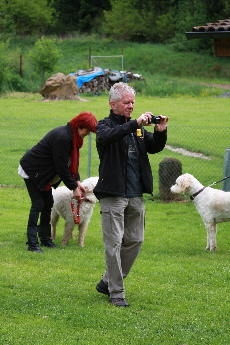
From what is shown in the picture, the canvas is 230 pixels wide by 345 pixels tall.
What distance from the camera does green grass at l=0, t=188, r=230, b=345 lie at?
4586 mm

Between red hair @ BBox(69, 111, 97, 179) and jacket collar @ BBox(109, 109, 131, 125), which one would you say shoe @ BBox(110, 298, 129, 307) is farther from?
red hair @ BBox(69, 111, 97, 179)

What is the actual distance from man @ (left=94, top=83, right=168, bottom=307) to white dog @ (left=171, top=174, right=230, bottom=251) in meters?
3.16

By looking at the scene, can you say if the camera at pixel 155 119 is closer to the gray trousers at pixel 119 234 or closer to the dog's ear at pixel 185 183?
the gray trousers at pixel 119 234

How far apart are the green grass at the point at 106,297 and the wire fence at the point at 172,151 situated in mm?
4693

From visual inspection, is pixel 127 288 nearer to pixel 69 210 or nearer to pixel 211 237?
pixel 69 210

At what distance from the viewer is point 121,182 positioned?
509 cm

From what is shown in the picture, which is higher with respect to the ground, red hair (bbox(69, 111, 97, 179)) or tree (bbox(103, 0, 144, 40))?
red hair (bbox(69, 111, 97, 179))

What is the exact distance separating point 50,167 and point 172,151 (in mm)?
9577

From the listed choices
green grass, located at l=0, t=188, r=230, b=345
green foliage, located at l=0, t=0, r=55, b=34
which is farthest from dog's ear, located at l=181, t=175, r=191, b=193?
green foliage, located at l=0, t=0, r=55, b=34

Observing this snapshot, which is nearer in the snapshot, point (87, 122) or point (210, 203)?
point (87, 122)

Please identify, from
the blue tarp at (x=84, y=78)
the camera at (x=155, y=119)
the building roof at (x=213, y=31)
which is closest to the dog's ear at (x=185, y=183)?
the building roof at (x=213, y=31)

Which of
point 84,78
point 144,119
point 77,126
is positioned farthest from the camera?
point 84,78

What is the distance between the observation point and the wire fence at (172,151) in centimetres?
1368

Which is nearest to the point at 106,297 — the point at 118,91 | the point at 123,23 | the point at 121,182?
the point at 121,182
